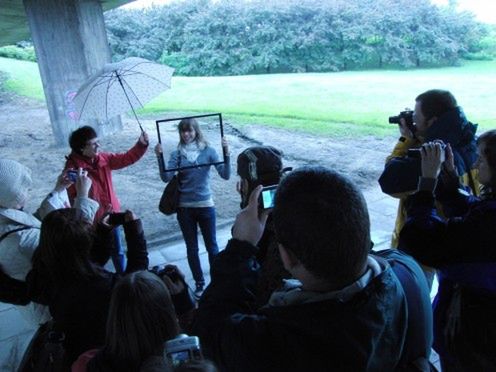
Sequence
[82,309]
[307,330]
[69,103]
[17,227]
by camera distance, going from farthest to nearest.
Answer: [69,103] → [17,227] → [82,309] → [307,330]

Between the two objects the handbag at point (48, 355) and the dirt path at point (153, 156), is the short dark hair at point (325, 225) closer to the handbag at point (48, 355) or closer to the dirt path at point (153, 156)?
the handbag at point (48, 355)

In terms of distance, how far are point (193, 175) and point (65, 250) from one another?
75.6 inches

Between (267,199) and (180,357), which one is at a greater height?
(267,199)

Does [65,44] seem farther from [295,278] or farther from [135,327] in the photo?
[295,278]

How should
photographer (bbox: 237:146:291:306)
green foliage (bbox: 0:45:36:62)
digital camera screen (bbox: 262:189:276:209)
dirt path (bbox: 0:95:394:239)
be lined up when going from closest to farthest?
digital camera screen (bbox: 262:189:276:209) → photographer (bbox: 237:146:291:306) → dirt path (bbox: 0:95:394:239) → green foliage (bbox: 0:45:36:62)

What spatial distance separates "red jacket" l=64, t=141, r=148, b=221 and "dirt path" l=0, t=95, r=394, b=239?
1.96 meters

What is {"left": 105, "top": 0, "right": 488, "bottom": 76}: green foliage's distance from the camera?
1673cm

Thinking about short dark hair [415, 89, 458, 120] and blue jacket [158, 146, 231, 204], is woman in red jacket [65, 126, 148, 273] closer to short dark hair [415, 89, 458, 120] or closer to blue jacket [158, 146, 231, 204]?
blue jacket [158, 146, 231, 204]

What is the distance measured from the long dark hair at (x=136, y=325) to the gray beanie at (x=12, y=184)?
125 centimetres

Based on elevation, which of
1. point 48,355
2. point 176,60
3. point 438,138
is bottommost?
point 48,355

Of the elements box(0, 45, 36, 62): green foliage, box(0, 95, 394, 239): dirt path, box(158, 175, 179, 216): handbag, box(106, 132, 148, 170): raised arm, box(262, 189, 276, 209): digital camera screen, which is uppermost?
box(0, 45, 36, 62): green foliage

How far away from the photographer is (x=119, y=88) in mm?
3941

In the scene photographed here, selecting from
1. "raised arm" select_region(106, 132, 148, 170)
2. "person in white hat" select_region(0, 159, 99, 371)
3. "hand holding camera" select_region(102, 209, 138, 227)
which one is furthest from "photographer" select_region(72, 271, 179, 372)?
"raised arm" select_region(106, 132, 148, 170)

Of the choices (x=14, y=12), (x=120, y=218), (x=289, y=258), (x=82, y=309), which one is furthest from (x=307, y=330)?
(x=14, y=12)
